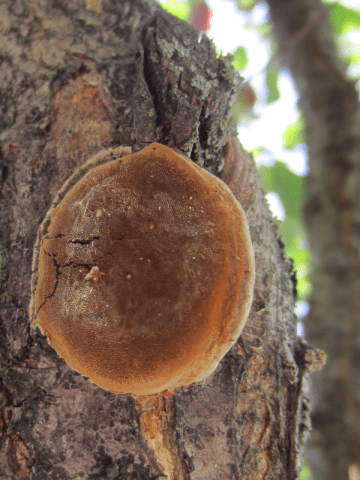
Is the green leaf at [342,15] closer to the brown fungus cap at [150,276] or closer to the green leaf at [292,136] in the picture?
the green leaf at [292,136]

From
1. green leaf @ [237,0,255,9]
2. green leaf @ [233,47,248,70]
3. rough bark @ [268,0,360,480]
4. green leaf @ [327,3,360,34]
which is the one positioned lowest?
rough bark @ [268,0,360,480]

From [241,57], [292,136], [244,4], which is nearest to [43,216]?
[241,57]

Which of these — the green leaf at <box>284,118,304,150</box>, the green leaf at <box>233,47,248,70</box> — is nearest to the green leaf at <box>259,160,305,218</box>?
the green leaf at <box>233,47,248,70</box>

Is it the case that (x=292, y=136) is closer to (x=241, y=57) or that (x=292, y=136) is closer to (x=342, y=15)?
(x=342, y=15)

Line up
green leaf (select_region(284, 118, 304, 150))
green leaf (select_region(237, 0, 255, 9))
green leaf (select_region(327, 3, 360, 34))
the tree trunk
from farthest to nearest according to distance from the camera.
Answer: green leaf (select_region(284, 118, 304, 150))
green leaf (select_region(237, 0, 255, 9))
green leaf (select_region(327, 3, 360, 34))
the tree trunk

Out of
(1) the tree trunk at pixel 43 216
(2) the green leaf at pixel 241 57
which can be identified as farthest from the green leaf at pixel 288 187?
(1) the tree trunk at pixel 43 216

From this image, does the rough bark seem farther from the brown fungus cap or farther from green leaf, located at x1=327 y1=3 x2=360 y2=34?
the brown fungus cap
